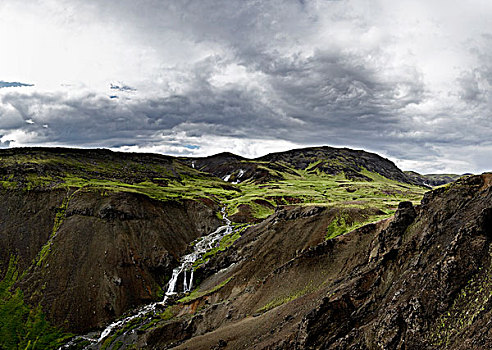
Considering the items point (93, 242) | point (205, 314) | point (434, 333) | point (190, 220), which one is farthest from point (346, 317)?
point (190, 220)

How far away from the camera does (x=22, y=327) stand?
2087 inches

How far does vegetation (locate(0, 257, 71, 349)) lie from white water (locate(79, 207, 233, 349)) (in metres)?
7.27

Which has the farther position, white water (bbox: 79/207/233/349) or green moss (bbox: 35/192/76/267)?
green moss (bbox: 35/192/76/267)

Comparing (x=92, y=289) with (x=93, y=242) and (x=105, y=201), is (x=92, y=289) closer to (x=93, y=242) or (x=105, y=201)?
(x=93, y=242)

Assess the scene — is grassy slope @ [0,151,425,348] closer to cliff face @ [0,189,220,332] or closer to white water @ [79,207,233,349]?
cliff face @ [0,189,220,332]

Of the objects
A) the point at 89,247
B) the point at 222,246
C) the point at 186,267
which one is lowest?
the point at 186,267

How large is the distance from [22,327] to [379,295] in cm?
5895

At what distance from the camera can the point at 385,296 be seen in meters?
25.9

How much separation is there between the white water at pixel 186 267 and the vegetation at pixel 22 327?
727cm

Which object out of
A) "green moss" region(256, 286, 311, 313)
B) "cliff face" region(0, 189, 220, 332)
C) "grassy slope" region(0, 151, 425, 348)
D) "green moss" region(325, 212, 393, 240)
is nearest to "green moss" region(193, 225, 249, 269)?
"grassy slope" region(0, 151, 425, 348)

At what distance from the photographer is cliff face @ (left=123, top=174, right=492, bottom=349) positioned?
20.0 meters

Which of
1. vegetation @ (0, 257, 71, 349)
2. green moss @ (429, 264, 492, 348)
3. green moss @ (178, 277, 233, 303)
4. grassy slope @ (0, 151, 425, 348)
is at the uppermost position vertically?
grassy slope @ (0, 151, 425, 348)

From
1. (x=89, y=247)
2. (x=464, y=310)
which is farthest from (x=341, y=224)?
(x=89, y=247)

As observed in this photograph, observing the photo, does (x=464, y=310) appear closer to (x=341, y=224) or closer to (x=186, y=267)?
(x=341, y=224)
